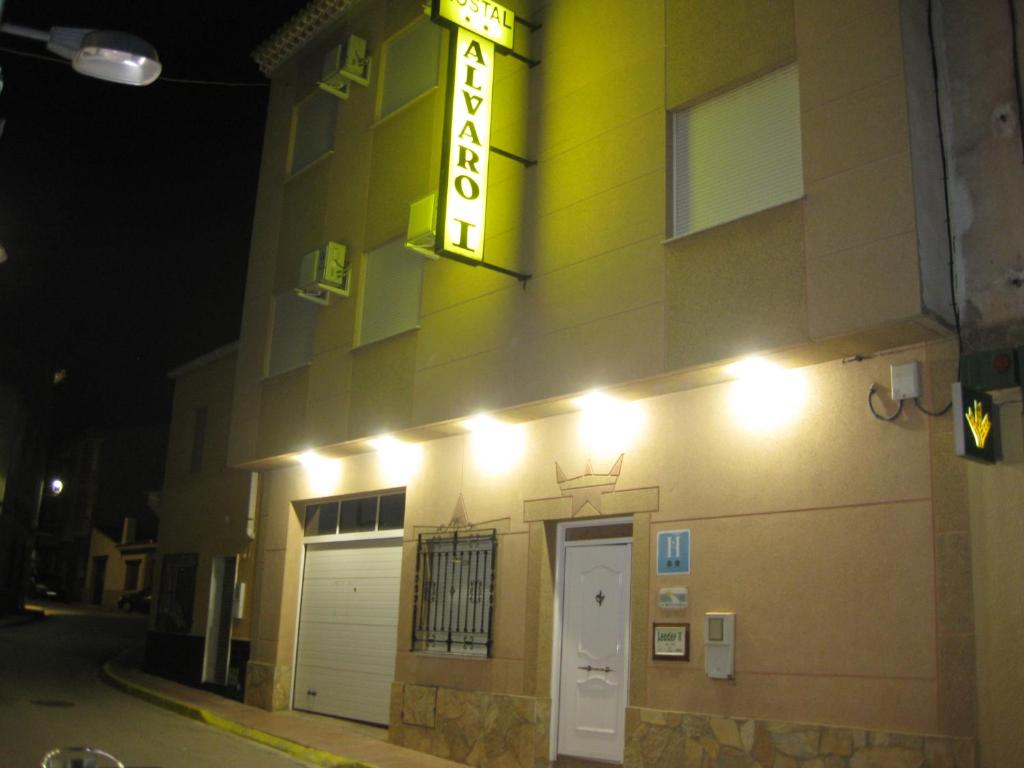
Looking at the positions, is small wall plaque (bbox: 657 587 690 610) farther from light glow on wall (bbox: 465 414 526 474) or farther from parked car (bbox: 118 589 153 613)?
parked car (bbox: 118 589 153 613)

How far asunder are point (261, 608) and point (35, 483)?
→ 3683 centimetres

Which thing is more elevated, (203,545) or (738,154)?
(738,154)

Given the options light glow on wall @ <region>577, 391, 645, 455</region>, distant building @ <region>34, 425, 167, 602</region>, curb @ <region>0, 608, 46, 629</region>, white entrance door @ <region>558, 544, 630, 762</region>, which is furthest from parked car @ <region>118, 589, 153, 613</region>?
light glow on wall @ <region>577, 391, 645, 455</region>

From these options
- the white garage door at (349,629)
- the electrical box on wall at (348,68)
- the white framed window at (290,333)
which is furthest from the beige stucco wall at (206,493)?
the electrical box on wall at (348,68)

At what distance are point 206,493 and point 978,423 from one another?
50.1ft

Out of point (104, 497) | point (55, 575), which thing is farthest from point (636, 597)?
point (55, 575)

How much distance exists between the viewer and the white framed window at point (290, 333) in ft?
54.1

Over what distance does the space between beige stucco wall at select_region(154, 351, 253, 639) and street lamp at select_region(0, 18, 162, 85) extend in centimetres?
1225

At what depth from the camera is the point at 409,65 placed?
1511cm

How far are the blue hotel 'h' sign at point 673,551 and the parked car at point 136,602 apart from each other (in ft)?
136

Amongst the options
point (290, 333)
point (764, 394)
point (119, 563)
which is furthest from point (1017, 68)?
point (119, 563)

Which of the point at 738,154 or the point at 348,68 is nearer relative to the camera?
the point at 738,154

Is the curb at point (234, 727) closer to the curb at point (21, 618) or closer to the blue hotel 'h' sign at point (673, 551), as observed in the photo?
the blue hotel 'h' sign at point (673, 551)

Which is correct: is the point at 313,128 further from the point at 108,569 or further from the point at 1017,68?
the point at 108,569
